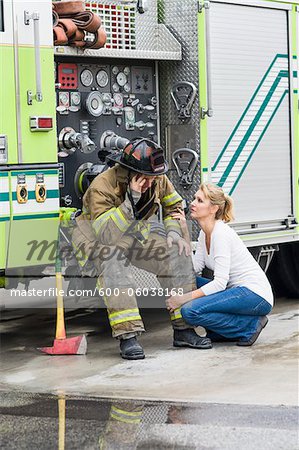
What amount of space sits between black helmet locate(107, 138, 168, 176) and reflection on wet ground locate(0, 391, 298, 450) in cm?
180

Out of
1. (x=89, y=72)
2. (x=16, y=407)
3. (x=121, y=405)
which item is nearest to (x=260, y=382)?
(x=121, y=405)

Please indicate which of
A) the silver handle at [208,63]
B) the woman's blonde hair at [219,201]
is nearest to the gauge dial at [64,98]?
the silver handle at [208,63]

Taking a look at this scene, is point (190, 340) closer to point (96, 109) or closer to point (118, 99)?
point (96, 109)

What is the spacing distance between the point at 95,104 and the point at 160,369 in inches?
93.7

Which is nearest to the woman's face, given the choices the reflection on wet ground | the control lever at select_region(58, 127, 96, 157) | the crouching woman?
the crouching woman

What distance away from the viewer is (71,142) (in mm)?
7629

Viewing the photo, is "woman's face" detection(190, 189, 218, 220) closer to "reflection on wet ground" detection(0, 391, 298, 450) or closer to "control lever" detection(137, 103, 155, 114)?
"control lever" detection(137, 103, 155, 114)

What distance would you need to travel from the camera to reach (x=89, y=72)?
7.98 metres

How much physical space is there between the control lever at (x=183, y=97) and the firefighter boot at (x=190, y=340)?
1.91 metres

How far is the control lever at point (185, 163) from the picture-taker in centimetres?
816

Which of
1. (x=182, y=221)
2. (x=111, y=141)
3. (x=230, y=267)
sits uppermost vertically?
(x=111, y=141)

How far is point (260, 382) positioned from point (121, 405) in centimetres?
89

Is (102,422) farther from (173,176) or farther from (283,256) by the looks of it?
(283,256)

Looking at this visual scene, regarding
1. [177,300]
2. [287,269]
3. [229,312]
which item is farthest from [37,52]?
[287,269]
